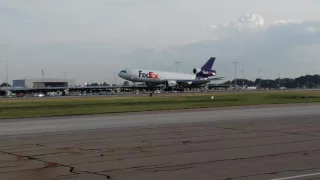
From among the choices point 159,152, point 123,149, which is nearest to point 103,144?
point 123,149

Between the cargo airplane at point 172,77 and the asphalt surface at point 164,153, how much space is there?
308ft

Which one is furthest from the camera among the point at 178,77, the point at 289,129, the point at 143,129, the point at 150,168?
the point at 178,77

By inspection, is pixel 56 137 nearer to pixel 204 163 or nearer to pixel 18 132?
pixel 18 132

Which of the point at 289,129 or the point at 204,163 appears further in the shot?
the point at 289,129

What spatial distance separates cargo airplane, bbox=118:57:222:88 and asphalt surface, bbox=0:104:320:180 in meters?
93.8

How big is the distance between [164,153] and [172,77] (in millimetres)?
107582

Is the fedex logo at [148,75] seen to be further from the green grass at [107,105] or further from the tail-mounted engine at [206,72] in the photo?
the green grass at [107,105]

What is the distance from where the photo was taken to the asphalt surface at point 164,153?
1155 cm

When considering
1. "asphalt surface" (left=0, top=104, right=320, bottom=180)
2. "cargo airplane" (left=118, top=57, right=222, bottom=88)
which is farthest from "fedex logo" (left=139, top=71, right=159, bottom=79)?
"asphalt surface" (left=0, top=104, right=320, bottom=180)

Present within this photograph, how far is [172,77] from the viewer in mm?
122500

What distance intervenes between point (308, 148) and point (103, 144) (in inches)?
285

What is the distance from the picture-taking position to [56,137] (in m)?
20.6

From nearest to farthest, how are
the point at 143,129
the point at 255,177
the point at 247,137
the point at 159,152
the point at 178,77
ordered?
the point at 255,177 < the point at 159,152 < the point at 247,137 < the point at 143,129 < the point at 178,77

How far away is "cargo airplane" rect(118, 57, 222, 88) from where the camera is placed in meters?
118
